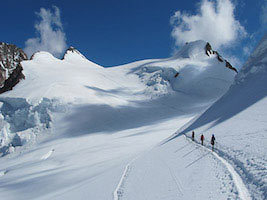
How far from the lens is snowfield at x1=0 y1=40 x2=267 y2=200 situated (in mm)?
10680

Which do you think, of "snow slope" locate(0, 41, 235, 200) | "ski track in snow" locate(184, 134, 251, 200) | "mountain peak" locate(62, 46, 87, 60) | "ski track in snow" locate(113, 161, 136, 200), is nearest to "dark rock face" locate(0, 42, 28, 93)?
"mountain peak" locate(62, 46, 87, 60)

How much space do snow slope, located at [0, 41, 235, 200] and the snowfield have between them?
0.24 meters

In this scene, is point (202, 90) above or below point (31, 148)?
above

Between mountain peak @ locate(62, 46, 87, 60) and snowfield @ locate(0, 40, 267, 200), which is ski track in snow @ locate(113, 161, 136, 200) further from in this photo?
mountain peak @ locate(62, 46, 87, 60)

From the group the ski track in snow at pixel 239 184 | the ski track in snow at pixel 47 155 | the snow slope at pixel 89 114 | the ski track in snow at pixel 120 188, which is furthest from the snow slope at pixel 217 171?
the ski track in snow at pixel 47 155

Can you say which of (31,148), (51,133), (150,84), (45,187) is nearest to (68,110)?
(51,133)

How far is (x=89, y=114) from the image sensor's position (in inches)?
2040

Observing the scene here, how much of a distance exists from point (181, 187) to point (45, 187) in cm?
1206

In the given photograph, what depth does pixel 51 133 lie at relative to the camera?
152 ft

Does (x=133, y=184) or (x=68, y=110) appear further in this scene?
(x=68, y=110)

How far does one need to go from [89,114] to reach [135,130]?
1565cm

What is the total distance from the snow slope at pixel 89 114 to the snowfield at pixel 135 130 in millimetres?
237

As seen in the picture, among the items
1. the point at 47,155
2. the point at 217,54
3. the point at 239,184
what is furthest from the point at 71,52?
the point at 239,184

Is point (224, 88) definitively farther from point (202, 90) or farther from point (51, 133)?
point (51, 133)
